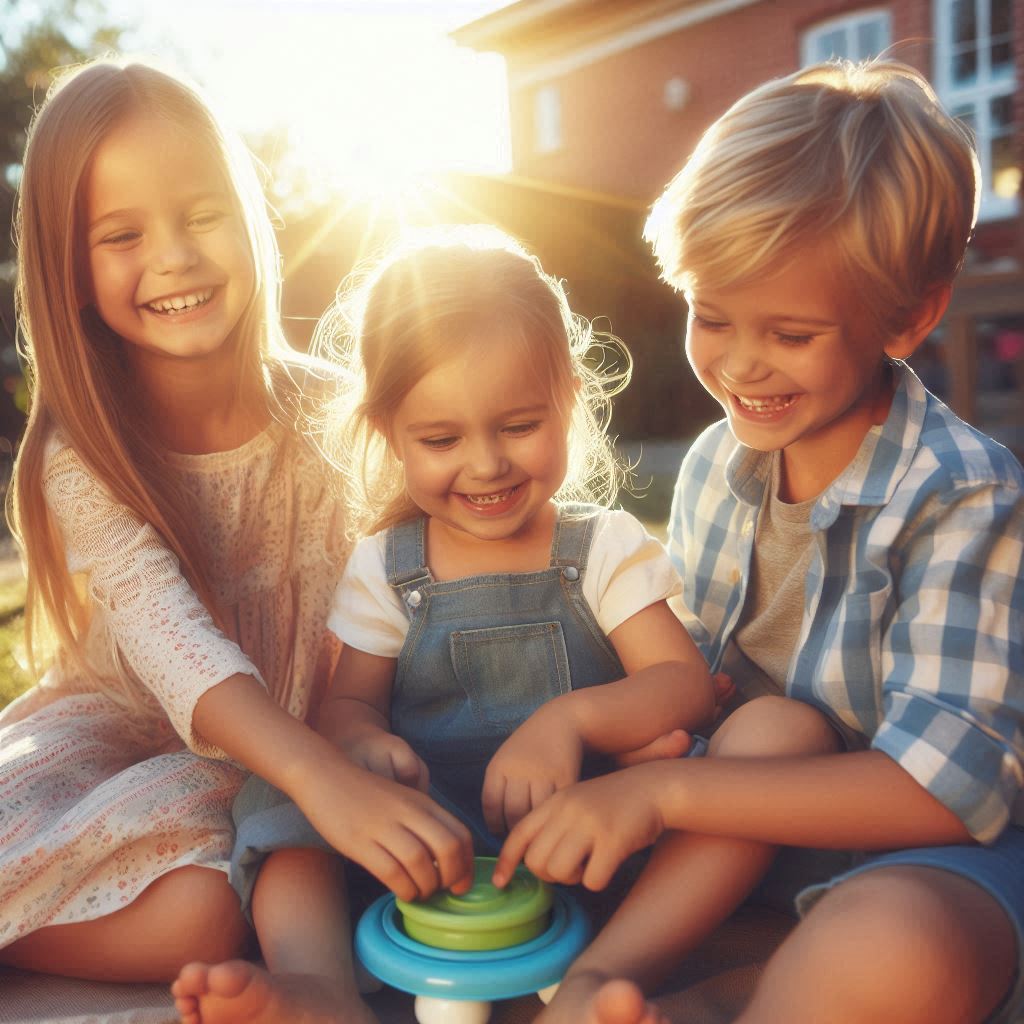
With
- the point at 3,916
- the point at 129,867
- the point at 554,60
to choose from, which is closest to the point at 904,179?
the point at 129,867

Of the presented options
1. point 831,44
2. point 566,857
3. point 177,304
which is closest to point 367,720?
point 566,857

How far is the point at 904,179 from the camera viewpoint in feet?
5.58

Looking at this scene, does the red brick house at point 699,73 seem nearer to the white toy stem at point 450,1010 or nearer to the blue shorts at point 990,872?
the blue shorts at point 990,872

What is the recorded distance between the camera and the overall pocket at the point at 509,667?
195 cm

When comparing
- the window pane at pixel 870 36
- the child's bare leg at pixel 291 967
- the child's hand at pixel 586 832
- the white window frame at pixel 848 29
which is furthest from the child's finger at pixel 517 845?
the window pane at pixel 870 36

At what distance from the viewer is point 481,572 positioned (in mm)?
1991

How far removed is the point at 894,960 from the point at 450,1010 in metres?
0.53

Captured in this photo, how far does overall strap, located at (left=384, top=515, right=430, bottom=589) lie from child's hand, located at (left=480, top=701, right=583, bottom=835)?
0.40 metres

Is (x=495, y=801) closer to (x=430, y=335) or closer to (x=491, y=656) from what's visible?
(x=491, y=656)

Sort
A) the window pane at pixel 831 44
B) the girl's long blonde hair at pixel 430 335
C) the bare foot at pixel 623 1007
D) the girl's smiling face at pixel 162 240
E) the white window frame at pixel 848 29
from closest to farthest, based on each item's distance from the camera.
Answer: the bare foot at pixel 623 1007
the girl's long blonde hair at pixel 430 335
the girl's smiling face at pixel 162 240
the white window frame at pixel 848 29
the window pane at pixel 831 44

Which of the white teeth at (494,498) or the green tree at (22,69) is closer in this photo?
the white teeth at (494,498)

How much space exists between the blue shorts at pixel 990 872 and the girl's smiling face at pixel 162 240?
1.44 meters

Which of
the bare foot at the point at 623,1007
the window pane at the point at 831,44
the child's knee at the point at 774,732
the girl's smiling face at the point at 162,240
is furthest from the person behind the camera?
the window pane at the point at 831,44

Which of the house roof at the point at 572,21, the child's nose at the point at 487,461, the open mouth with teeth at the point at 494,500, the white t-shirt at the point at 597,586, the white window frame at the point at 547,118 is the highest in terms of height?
the house roof at the point at 572,21
